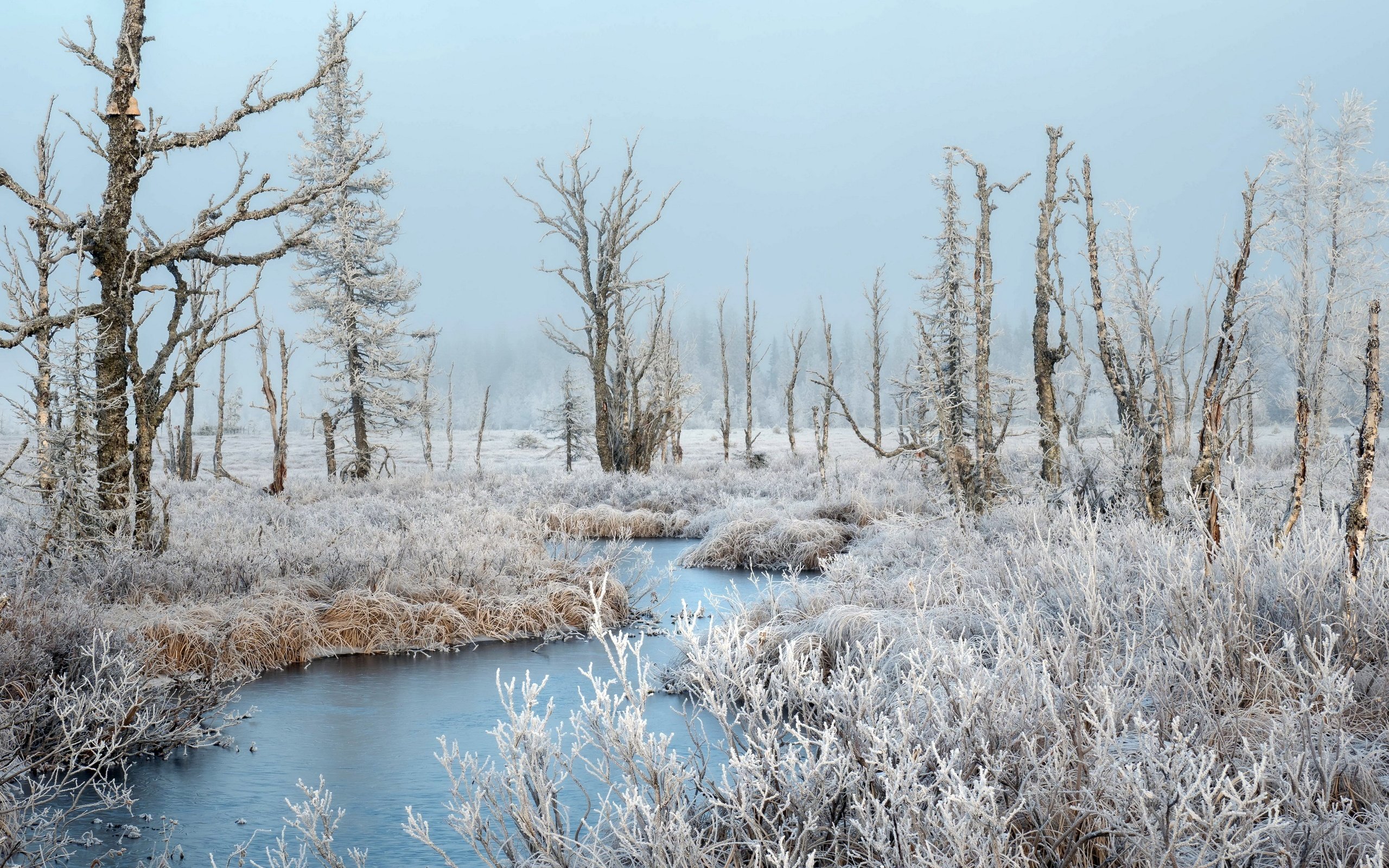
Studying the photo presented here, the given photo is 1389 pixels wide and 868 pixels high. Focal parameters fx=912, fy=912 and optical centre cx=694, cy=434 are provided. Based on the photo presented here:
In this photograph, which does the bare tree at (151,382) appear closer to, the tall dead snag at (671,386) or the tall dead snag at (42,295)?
the tall dead snag at (42,295)

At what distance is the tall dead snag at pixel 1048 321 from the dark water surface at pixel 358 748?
5652mm

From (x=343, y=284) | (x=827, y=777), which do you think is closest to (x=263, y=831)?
(x=827, y=777)

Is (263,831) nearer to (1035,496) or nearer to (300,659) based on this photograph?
(300,659)

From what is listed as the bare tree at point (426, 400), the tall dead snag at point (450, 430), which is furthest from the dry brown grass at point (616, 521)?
the tall dead snag at point (450, 430)

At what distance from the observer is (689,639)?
3438 mm

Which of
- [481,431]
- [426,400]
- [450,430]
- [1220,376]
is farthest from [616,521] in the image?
[450,430]

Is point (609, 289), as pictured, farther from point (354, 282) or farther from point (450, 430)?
point (450, 430)

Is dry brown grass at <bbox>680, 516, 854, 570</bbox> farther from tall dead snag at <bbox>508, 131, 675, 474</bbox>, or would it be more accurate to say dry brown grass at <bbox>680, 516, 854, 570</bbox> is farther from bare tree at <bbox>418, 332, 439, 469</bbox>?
bare tree at <bbox>418, 332, 439, 469</bbox>

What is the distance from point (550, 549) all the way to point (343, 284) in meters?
15.2

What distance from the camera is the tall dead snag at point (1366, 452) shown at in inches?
167

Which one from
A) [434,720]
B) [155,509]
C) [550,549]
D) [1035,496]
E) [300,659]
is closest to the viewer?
[434,720]

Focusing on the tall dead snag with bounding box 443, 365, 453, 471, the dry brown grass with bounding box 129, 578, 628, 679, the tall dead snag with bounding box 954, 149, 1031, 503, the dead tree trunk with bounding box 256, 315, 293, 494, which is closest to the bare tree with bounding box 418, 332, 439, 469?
the tall dead snag with bounding box 443, 365, 453, 471

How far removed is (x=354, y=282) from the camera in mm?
25359

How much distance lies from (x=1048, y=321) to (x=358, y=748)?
9.17 m
